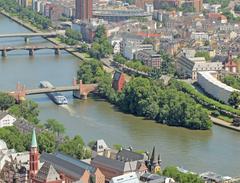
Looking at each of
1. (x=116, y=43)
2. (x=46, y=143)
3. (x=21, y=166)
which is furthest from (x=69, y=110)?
(x=116, y=43)

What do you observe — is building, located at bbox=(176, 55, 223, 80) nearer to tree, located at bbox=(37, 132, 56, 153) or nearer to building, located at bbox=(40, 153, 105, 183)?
tree, located at bbox=(37, 132, 56, 153)

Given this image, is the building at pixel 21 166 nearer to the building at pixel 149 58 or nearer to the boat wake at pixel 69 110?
the boat wake at pixel 69 110

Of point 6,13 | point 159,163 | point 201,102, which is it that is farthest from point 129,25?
point 159,163

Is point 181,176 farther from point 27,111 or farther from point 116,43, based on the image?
point 116,43

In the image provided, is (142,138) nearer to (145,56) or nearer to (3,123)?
(3,123)

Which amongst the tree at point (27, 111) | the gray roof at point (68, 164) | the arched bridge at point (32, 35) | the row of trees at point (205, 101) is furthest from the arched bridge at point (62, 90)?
the arched bridge at point (32, 35)
